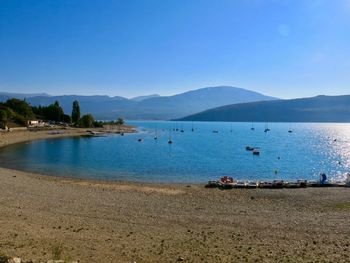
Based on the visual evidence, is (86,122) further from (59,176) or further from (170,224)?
(170,224)

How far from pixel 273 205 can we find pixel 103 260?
1823 centimetres

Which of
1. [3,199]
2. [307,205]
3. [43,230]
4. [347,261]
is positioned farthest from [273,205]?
[3,199]

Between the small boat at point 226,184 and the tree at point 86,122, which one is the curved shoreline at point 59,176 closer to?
the small boat at point 226,184

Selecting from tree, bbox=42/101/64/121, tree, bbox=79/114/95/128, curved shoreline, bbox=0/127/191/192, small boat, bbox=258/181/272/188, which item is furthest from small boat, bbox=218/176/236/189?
tree, bbox=42/101/64/121

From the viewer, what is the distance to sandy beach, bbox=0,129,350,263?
53.2 feet

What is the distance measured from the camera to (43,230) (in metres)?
19.4

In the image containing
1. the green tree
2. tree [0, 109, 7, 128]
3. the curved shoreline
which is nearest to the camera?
the curved shoreline

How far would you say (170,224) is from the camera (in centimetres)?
2208

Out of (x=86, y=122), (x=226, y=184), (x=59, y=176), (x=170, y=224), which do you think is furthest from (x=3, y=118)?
(x=170, y=224)

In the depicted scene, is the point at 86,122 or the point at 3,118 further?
the point at 86,122

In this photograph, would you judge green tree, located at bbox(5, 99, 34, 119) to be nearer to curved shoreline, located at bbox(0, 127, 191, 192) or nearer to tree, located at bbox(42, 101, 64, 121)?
tree, located at bbox(42, 101, 64, 121)

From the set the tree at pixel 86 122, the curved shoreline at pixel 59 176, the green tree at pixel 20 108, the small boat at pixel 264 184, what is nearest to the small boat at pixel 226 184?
the small boat at pixel 264 184

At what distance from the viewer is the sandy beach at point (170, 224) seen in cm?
1621

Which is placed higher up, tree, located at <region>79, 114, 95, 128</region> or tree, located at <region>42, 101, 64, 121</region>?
tree, located at <region>42, 101, 64, 121</region>
